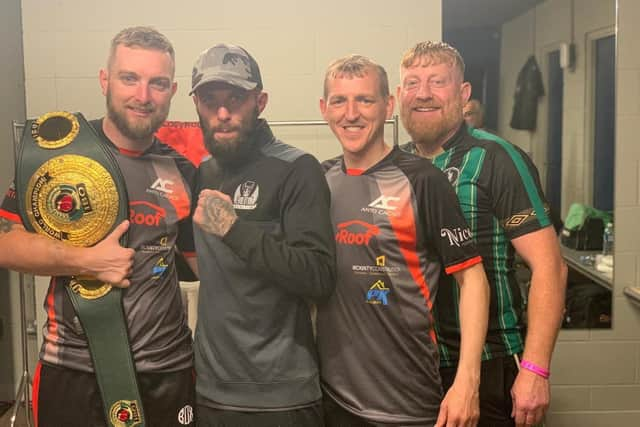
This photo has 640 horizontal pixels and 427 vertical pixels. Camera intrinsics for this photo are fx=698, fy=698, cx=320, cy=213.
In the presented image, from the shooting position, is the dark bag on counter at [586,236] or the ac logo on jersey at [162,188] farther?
the dark bag on counter at [586,236]

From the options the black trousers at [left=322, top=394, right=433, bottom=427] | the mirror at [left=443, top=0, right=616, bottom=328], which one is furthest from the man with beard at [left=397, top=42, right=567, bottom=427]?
the black trousers at [left=322, top=394, right=433, bottom=427]

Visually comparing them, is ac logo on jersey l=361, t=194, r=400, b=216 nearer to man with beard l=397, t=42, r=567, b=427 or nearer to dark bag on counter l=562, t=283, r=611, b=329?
man with beard l=397, t=42, r=567, b=427

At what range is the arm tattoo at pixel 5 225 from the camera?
83.2 inches

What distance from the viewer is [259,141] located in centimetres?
212

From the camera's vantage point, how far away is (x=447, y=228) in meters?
2.02

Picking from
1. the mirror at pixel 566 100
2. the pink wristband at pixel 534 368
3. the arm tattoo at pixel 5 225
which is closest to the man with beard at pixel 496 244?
the pink wristband at pixel 534 368

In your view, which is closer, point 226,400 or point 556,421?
point 226,400

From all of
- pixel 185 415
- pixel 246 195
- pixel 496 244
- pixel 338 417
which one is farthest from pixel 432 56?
pixel 185 415

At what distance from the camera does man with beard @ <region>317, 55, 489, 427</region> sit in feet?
6.69

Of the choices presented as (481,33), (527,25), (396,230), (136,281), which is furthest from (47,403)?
(527,25)

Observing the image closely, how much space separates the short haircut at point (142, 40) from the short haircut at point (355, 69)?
1.58 feet

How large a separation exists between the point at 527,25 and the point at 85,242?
1579mm

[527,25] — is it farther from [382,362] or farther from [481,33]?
[382,362]

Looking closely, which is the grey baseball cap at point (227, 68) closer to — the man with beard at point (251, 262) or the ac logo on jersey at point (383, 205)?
the man with beard at point (251, 262)
